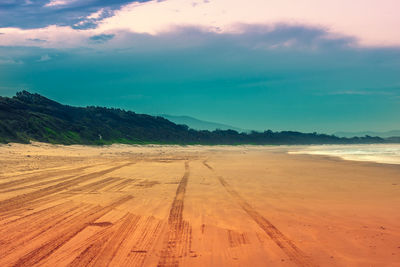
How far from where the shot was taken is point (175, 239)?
17.4 ft

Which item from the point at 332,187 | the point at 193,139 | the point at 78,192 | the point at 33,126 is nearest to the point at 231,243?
the point at 78,192

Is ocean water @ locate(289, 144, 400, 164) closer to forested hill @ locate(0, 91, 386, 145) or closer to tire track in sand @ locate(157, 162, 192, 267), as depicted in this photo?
tire track in sand @ locate(157, 162, 192, 267)

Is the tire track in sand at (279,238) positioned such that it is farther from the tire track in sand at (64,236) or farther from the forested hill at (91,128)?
the forested hill at (91,128)

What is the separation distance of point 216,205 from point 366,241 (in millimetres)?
3688

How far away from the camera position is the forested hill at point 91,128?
36.8 metres

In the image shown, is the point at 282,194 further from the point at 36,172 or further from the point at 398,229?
the point at 36,172

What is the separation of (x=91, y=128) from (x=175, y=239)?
164 ft

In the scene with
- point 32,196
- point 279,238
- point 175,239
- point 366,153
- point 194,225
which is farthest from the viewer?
point 366,153

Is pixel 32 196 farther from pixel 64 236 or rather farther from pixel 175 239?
pixel 175 239

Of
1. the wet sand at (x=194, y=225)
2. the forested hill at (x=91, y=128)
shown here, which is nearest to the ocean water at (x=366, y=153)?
the wet sand at (x=194, y=225)

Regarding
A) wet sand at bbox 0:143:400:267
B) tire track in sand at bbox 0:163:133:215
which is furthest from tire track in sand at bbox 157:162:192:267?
tire track in sand at bbox 0:163:133:215

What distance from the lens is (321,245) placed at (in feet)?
16.8

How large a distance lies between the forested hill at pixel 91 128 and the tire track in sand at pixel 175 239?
24.4m

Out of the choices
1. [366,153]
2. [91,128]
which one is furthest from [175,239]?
[91,128]
